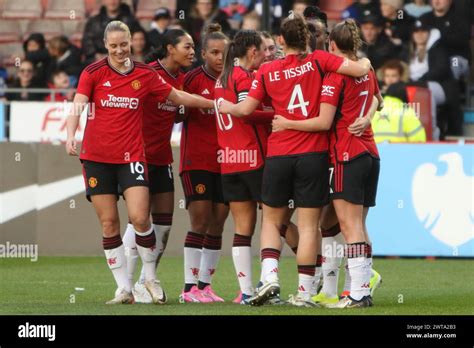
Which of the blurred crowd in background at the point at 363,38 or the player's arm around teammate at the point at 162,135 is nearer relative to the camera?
the player's arm around teammate at the point at 162,135

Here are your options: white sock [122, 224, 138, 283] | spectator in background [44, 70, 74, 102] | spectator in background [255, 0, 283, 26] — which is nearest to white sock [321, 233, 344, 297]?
white sock [122, 224, 138, 283]

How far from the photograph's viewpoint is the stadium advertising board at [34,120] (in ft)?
59.3

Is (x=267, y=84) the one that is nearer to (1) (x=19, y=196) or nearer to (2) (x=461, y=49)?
(1) (x=19, y=196)

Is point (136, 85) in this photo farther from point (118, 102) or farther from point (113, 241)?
point (113, 241)

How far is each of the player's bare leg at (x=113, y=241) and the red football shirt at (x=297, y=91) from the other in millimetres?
1472

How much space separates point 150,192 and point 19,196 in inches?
189

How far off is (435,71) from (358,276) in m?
9.50

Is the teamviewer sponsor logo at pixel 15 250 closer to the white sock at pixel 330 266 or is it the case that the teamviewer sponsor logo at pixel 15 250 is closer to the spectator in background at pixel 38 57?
the spectator in background at pixel 38 57

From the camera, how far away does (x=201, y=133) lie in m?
11.2

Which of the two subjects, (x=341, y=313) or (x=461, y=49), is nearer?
(x=341, y=313)

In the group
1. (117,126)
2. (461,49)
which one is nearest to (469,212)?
(461,49)

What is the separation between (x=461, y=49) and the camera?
19203 millimetres

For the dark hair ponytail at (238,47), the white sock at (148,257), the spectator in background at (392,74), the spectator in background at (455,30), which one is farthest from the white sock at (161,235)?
the spectator in background at (455,30)
